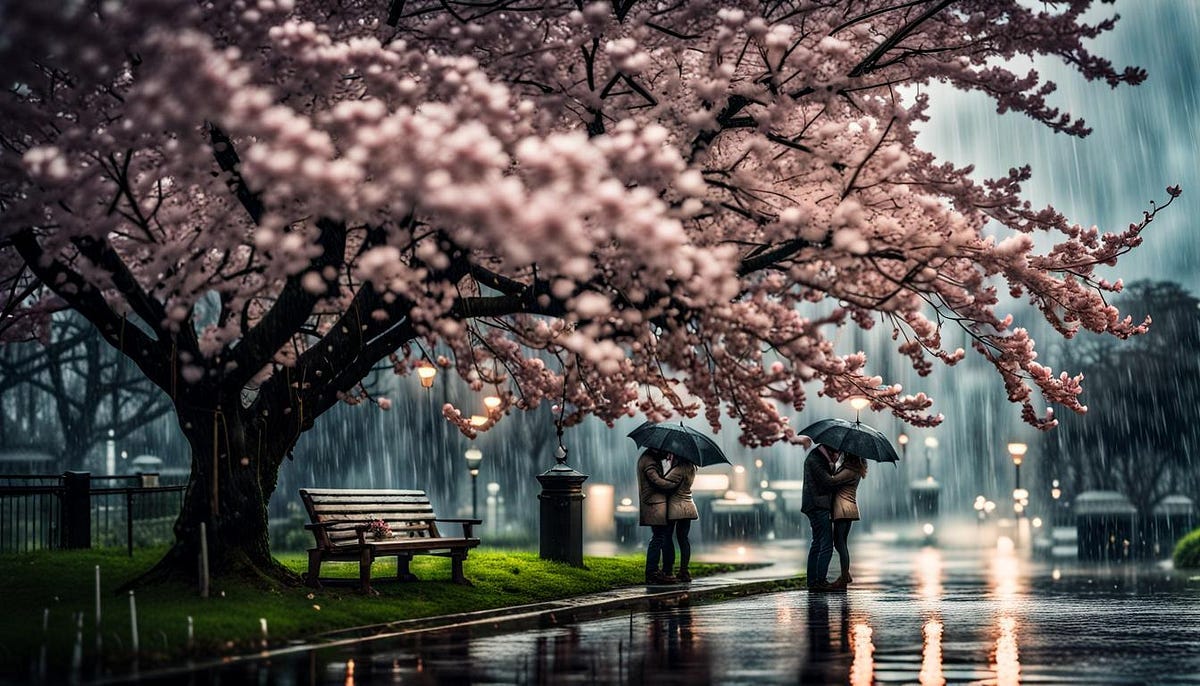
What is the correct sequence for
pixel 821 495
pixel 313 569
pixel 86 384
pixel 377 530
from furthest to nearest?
1. pixel 86 384
2. pixel 821 495
3. pixel 377 530
4. pixel 313 569

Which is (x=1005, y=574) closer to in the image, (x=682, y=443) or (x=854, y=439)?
(x=854, y=439)

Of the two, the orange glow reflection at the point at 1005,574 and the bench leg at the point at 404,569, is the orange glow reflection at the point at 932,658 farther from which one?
the bench leg at the point at 404,569

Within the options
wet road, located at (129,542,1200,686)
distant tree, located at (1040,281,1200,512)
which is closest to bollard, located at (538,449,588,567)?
wet road, located at (129,542,1200,686)

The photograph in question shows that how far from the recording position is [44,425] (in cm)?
6372

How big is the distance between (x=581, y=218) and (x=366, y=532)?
710 cm

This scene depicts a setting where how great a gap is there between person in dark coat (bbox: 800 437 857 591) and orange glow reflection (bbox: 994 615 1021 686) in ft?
16.2

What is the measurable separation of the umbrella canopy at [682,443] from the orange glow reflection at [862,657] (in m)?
5.42

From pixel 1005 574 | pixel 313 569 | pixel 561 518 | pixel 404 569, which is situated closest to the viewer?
pixel 313 569

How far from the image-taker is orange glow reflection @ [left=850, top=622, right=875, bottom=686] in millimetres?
10016

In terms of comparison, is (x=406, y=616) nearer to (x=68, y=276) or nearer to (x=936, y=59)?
(x=68, y=276)

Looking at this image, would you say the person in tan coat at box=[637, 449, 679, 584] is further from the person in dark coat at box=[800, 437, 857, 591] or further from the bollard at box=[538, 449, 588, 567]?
the person in dark coat at box=[800, 437, 857, 591]

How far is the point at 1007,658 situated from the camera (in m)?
11.4

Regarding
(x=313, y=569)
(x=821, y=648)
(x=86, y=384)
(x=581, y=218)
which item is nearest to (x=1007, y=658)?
(x=821, y=648)

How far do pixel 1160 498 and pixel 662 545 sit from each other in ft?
158
